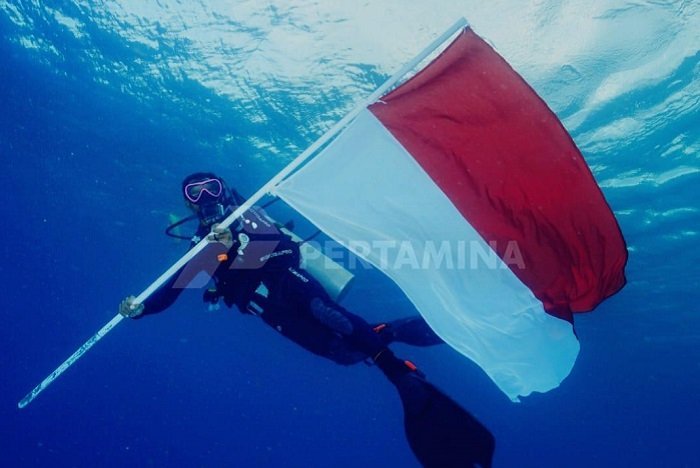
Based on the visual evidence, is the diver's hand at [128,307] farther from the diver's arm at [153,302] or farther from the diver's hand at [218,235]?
the diver's hand at [218,235]

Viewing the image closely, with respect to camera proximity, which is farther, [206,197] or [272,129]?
[272,129]

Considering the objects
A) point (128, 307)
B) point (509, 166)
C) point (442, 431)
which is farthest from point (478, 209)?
point (128, 307)

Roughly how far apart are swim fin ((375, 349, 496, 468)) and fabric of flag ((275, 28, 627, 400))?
61 centimetres

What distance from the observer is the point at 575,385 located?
48.8m

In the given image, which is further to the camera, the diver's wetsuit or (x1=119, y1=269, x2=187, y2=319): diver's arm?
the diver's wetsuit

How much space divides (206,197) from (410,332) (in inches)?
139

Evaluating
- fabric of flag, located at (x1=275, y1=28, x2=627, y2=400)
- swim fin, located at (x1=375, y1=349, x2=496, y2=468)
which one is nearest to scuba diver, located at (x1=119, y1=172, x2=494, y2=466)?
swim fin, located at (x1=375, y1=349, x2=496, y2=468)

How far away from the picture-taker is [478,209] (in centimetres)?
505

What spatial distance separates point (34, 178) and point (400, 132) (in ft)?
83.8

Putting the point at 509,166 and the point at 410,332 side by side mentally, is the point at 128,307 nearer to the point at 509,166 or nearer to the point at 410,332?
the point at 410,332

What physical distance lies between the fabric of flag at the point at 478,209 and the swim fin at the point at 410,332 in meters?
1.70

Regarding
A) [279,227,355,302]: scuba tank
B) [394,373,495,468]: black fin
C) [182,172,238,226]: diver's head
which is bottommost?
[394,373,495,468]: black fin

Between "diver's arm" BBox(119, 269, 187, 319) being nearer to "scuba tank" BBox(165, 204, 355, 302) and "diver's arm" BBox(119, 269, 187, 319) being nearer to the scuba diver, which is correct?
the scuba diver

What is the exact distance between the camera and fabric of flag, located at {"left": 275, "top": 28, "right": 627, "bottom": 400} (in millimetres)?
4785
